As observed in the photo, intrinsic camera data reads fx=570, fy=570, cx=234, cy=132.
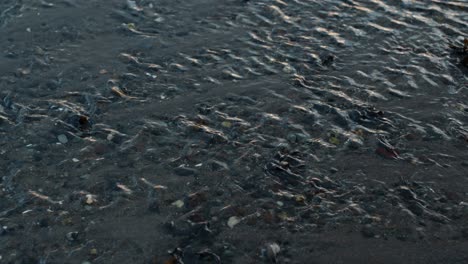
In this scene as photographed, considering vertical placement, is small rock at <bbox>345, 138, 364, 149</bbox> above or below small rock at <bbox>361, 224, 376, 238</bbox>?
above

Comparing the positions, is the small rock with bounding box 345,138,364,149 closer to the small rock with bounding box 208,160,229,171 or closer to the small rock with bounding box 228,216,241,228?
the small rock with bounding box 208,160,229,171

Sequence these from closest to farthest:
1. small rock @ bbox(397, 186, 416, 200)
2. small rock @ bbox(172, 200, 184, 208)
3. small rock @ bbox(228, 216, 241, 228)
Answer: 1. small rock @ bbox(228, 216, 241, 228)
2. small rock @ bbox(172, 200, 184, 208)
3. small rock @ bbox(397, 186, 416, 200)

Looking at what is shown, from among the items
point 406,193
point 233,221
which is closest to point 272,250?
point 233,221

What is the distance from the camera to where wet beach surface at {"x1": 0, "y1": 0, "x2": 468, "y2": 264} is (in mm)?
8328

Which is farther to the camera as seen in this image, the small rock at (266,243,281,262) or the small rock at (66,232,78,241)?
the small rock at (66,232,78,241)

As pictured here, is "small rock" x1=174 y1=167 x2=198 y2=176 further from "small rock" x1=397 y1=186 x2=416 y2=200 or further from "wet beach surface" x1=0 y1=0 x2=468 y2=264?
"small rock" x1=397 y1=186 x2=416 y2=200

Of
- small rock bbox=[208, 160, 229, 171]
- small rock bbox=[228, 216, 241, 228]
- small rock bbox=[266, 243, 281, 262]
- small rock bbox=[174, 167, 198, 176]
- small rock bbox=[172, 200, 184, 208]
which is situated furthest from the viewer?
small rock bbox=[208, 160, 229, 171]

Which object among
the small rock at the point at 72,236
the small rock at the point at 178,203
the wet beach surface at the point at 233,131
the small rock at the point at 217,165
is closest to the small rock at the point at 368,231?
the wet beach surface at the point at 233,131

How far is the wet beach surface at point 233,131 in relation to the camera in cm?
833

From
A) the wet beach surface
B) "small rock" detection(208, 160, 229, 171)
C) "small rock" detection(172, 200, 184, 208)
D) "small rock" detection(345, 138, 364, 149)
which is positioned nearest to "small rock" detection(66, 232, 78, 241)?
the wet beach surface

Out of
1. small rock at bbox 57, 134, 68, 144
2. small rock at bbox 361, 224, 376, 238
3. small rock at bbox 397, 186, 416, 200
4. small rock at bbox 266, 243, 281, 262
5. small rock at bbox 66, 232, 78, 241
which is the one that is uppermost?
small rock at bbox 397, 186, 416, 200

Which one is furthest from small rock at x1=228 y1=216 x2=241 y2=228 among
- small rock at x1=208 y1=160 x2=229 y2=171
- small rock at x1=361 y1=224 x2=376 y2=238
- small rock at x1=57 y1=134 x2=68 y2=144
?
small rock at x1=57 y1=134 x2=68 y2=144

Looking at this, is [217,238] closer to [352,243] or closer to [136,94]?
[352,243]

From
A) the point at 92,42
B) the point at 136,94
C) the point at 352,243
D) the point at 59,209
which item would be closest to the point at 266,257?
the point at 352,243
